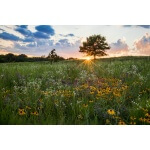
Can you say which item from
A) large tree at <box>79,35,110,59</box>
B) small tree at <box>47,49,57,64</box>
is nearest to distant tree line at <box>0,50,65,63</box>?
small tree at <box>47,49,57,64</box>

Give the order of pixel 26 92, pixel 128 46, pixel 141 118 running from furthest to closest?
pixel 128 46
pixel 26 92
pixel 141 118

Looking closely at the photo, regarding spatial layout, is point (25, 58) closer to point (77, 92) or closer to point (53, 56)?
point (53, 56)

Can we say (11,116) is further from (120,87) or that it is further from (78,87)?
(120,87)

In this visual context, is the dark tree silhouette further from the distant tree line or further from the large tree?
the large tree

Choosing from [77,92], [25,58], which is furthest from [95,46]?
[25,58]

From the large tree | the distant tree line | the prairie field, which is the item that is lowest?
the prairie field

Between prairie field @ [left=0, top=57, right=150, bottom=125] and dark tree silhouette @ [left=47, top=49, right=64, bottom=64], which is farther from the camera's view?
dark tree silhouette @ [left=47, top=49, right=64, bottom=64]
